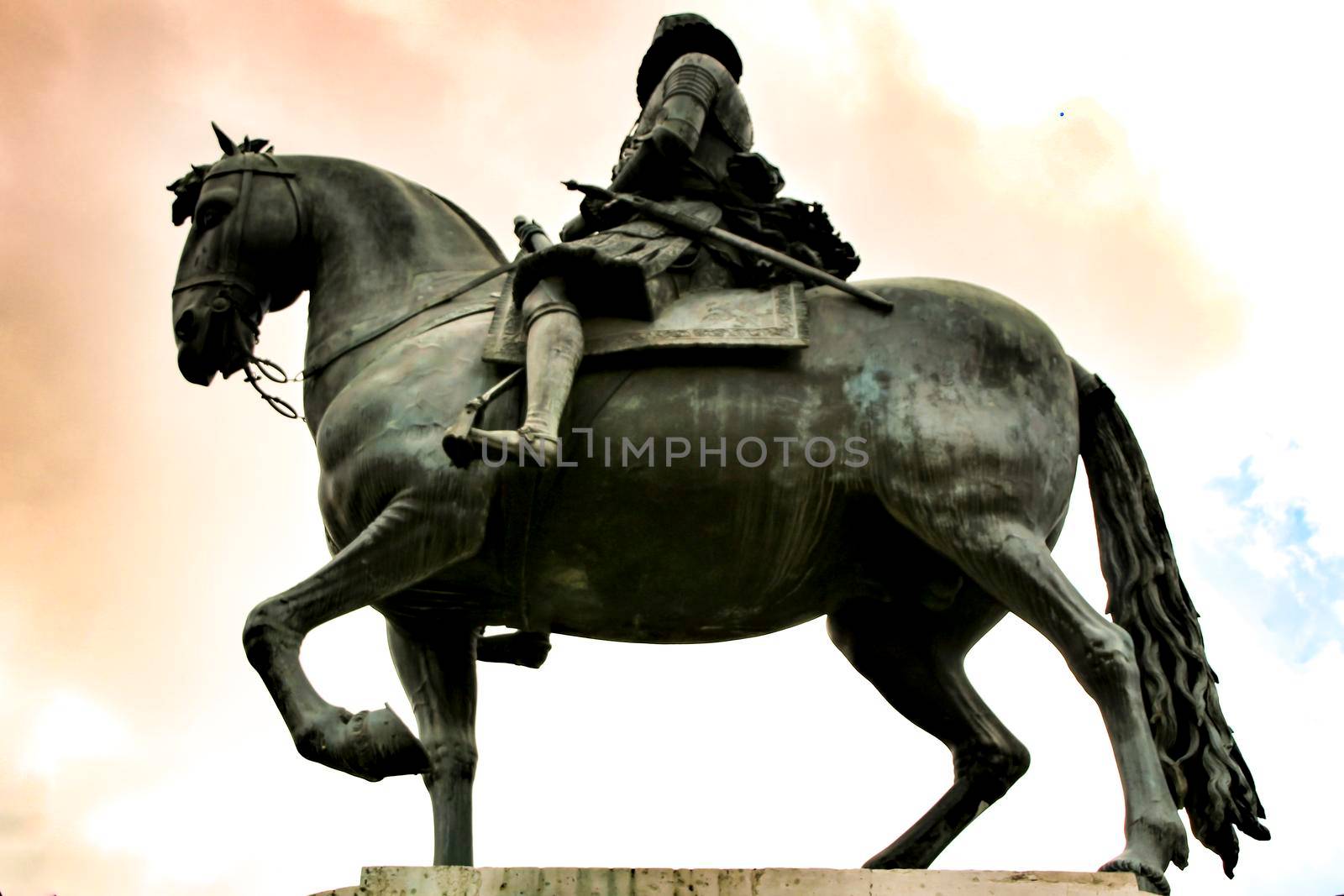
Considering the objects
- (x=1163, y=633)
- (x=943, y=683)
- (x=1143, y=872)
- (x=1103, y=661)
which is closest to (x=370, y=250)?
(x=943, y=683)

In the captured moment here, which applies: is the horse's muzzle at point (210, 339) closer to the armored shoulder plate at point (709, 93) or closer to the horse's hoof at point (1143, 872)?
the armored shoulder plate at point (709, 93)

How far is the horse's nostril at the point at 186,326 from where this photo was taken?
859cm

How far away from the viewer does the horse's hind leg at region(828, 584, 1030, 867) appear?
8008mm

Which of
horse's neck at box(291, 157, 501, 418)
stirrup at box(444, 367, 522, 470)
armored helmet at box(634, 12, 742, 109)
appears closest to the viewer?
stirrup at box(444, 367, 522, 470)

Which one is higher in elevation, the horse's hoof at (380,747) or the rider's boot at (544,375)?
the rider's boot at (544,375)

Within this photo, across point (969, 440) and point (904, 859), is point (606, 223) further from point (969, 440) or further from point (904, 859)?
point (904, 859)

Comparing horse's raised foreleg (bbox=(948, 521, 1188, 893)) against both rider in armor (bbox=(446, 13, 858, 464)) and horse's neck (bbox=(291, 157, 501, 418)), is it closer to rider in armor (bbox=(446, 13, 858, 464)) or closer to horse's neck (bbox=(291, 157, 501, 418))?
rider in armor (bbox=(446, 13, 858, 464))

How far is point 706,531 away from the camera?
7613 mm

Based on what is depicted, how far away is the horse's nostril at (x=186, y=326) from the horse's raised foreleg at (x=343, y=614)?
1757 mm

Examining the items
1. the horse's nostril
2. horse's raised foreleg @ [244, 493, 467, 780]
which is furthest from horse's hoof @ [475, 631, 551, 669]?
the horse's nostril

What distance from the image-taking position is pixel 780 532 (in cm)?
761

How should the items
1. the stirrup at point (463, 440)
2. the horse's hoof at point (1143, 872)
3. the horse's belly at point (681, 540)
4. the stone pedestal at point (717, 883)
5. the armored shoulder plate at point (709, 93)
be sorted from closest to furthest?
the stone pedestal at point (717, 883) → the horse's hoof at point (1143, 872) → the stirrup at point (463, 440) → the horse's belly at point (681, 540) → the armored shoulder plate at point (709, 93)

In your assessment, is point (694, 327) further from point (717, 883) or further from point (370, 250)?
point (717, 883)

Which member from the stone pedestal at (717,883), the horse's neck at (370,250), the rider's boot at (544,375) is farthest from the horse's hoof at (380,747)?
the horse's neck at (370,250)
